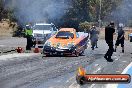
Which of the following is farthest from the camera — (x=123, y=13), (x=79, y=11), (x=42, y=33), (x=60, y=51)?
(x=123, y=13)

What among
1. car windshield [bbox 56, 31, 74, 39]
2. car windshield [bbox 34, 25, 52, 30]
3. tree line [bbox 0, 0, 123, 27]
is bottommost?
car windshield [bbox 56, 31, 74, 39]

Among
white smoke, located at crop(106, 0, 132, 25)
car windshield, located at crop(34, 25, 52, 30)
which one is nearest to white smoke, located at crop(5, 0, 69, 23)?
car windshield, located at crop(34, 25, 52, 30)

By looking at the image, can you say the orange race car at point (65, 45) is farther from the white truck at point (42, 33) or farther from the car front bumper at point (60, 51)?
the white truck at point (42, 33)

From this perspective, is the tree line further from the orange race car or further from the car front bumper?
the car front bumper

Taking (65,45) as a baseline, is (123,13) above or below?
above

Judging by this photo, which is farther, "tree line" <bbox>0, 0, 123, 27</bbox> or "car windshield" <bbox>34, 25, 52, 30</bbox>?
"tree line" <bbox>0, 0, 123, 27</bbox>

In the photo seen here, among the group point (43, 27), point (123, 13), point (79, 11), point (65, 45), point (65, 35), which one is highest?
point (123, 13)

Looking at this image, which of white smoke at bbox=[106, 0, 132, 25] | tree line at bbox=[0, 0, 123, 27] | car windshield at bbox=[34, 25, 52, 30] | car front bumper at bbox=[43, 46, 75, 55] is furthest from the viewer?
white smoke at bbox=[106, 0, 132, 25]

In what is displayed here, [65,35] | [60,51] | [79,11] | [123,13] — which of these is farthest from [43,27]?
[123,13]

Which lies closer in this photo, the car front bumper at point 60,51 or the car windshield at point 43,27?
the car front bumper at point 60,51

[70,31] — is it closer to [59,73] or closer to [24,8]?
[59,73]

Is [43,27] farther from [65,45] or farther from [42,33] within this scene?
[65,45]

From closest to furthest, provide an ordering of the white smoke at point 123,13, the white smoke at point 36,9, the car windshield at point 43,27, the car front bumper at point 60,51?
the car front bumper at point 60,51
the car windshield at point 43,27
the white smoke at point 36,9
the white smoke at point 123,13

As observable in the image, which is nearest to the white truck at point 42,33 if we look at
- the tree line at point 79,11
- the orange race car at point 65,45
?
the orange race car at point 65,45
